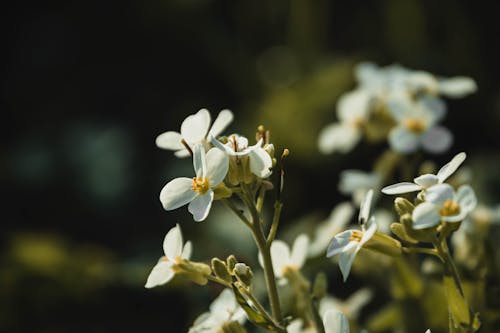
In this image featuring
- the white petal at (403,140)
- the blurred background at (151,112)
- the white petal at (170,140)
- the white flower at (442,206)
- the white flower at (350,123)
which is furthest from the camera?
the blurred background at (151,112)

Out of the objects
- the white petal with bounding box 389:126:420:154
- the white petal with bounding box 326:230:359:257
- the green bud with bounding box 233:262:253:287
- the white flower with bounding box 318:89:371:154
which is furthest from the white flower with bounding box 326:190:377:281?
the white flower with bounding box 318:89:371:154

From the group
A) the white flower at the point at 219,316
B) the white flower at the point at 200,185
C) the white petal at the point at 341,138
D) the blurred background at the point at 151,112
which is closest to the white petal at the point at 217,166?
the white flower at the point at 200,185

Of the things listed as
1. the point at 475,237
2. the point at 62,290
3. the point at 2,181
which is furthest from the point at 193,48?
the point at 475,237

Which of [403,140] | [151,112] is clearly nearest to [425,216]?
[403,140]

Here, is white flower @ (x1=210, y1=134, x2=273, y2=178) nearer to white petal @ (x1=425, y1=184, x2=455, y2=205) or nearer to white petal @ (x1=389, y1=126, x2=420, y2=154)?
white petal @ (x1=425, y1=184, x2=455, y2=205)

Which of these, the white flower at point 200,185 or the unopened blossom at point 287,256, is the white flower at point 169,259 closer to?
the white flower at point 200,185
